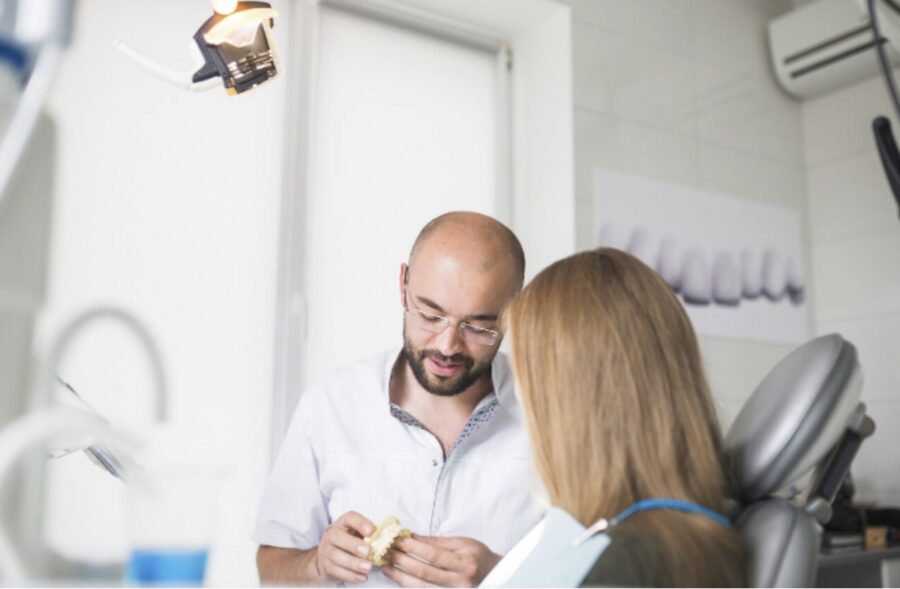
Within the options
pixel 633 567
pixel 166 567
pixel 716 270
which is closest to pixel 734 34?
pixel 716 270

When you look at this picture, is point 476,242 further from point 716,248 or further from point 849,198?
point 849,198

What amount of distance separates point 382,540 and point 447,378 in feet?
1.20

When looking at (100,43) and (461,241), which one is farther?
(461,241)

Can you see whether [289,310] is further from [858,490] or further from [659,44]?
[858,490]

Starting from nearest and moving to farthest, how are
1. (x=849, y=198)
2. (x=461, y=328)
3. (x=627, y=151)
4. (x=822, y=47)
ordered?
Result: (x=461, y=328) < (x=627, y=151) < (x=822, y=47) < (x=849, y=198)

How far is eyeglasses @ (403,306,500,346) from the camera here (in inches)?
54.4

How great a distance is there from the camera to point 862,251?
2.73m

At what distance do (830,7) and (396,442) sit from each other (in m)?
2.13

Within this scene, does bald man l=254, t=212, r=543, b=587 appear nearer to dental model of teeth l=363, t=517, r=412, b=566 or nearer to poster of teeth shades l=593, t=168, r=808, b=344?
dental model of teeth l=363, t=517, r=412, b=566

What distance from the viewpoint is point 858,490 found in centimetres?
267

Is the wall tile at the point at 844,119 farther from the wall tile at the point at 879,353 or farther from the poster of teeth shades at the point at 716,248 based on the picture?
the wall tile at the point at 879,353

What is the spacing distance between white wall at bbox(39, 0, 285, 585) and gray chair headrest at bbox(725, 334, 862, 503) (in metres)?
0.62

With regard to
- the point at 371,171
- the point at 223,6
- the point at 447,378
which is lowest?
the point at 447,378

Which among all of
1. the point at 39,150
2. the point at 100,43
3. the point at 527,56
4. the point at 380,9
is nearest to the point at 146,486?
the point at 39,150
